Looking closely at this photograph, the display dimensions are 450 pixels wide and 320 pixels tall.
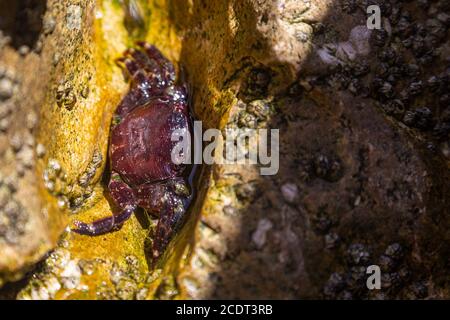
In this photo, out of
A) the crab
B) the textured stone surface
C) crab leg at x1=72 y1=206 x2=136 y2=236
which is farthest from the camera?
the crab

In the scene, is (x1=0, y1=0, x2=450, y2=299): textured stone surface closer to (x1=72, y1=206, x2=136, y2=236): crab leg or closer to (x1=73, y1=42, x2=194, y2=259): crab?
(x1=72, y1=206, x2=136, y2=236): crab leg

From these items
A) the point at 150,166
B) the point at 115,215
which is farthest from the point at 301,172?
the point at 115,215

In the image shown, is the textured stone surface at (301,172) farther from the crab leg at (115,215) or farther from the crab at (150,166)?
the crab at (150,166)

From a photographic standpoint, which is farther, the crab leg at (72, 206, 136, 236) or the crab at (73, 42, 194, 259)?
the crab at (73, 42, 194, 259)

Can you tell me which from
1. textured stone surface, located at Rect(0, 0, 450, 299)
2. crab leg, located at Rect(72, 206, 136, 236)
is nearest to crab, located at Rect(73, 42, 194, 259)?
crab leg, located at Rect(72, 206, 136, 236)

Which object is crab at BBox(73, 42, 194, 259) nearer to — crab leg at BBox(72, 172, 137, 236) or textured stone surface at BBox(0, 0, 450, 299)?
crab leg at BBox(72, 172, 137, 236)

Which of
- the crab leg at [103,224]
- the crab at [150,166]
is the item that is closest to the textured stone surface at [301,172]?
the crab leg at [103,224]

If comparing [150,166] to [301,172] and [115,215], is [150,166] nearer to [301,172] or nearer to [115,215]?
[115,215]

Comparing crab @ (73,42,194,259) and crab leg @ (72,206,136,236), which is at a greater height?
crab @ (73,42,194,259)

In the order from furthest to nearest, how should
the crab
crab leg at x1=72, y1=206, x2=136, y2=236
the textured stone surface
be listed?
the crab
crab leg at x1=72, y1=206, x2=136, y2=236
the textured stone surface
